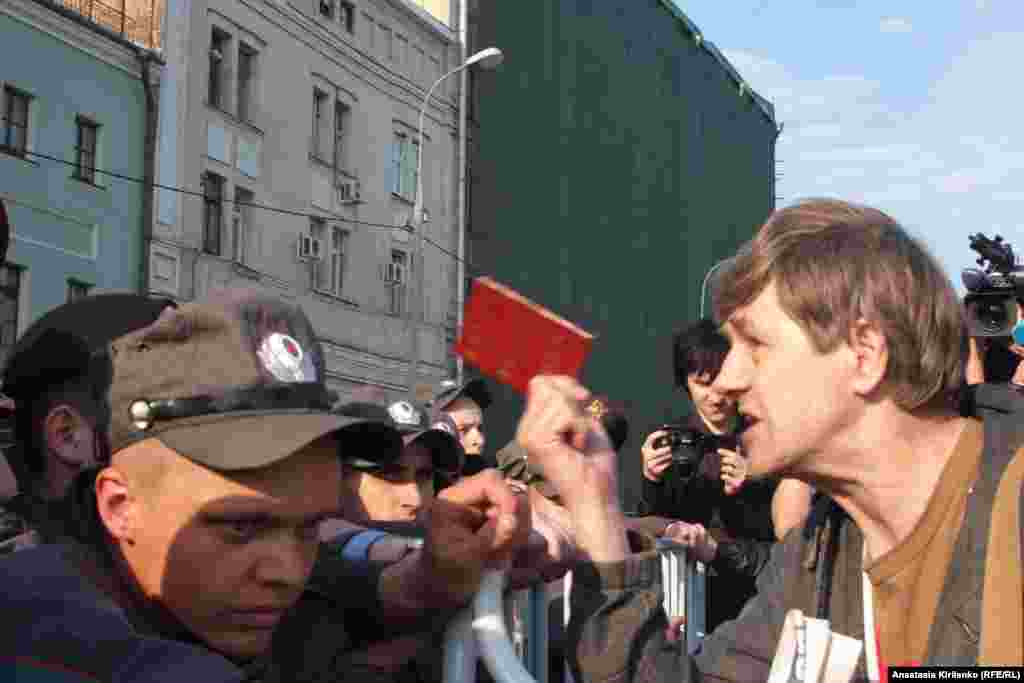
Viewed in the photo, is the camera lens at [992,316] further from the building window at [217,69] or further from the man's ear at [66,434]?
the building window at [217,69]

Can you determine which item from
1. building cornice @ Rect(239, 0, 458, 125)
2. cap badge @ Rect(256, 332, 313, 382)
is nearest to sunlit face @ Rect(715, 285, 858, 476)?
cap badge @ Rect(256, 332, 313, 382)

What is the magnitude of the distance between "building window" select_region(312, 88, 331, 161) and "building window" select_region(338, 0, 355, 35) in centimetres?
140

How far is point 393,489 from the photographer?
399 centimetres

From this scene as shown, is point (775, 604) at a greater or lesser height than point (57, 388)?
lesser

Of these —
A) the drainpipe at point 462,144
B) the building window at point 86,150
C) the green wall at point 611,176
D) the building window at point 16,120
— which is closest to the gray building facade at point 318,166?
the drainpipe at point 462,144

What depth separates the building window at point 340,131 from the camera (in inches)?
1073

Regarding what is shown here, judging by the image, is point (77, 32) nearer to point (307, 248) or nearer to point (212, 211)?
point (212, 211)

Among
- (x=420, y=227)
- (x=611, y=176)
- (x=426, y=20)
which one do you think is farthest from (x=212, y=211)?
(x=611, y=176)

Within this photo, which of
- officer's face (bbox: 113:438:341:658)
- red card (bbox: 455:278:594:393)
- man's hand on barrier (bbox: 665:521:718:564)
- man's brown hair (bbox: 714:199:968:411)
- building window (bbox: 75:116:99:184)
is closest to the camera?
officer's face (bbox: 113:438:341:658)

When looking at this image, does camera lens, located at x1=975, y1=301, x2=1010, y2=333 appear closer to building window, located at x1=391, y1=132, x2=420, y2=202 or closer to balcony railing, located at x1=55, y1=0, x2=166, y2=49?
balcony railing, located at x1=55, y1=0, x2=166, y2=49

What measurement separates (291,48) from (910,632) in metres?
24.5

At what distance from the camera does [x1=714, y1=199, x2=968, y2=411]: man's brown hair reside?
8.00 ft

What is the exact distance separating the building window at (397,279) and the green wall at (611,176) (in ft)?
6.35

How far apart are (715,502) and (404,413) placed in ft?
5.35
